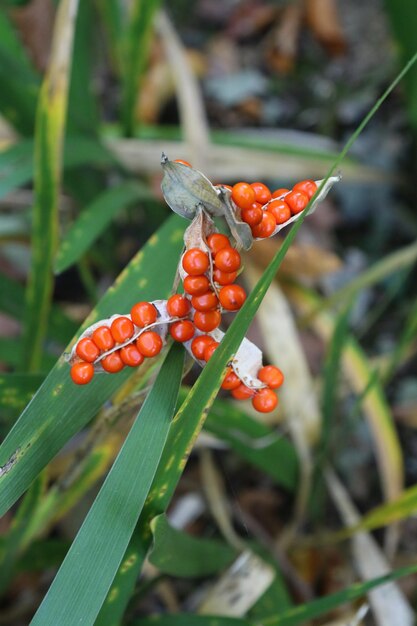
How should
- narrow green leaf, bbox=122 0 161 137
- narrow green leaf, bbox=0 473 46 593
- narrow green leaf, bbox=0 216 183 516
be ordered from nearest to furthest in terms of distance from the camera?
narrow green leaf, bbox=0 216 183 516 < narrow green leaf, bbox=0 473 46 593 < narrow green leaf, bbox=122 0 161 137

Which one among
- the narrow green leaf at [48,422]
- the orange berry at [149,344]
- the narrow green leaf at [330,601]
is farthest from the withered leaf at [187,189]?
the narrow green leaf at [330,601]

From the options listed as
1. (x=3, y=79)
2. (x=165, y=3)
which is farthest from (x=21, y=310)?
(x=165, y=3)

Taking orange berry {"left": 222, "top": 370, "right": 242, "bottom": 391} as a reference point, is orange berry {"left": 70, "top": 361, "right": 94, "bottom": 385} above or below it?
above

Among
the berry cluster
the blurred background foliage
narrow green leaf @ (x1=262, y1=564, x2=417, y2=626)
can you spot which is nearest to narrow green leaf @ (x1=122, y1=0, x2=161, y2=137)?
the blurred background foliage

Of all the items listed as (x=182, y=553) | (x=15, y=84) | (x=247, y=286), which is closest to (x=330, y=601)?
(x=182, y=553)

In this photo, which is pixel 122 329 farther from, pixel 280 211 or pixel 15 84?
pixel 15 84

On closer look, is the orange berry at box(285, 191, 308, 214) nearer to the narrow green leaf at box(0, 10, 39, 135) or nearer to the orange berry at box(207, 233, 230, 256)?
the orange berry at box(207, 233, 230, 256)
